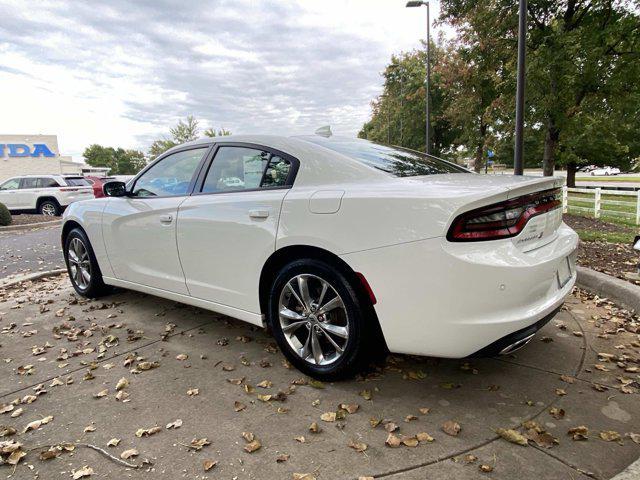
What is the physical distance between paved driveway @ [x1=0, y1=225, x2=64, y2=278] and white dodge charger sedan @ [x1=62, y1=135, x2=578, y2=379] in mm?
4468

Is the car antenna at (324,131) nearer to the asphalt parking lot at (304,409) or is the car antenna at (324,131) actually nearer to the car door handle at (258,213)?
the car door handle at (258,213)

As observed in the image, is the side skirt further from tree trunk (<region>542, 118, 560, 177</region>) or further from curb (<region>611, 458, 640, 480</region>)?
Answer: tree trunk (<region>542, 118, 560, 177</region>)

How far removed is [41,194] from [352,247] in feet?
56.9

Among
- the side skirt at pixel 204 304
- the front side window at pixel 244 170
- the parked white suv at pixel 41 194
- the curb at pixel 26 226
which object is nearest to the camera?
the front side window at pixel 244 170

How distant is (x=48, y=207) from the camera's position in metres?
16.5

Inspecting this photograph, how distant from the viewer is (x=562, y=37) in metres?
10.2

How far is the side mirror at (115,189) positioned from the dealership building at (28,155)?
145 feet

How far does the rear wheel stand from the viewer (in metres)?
16.5

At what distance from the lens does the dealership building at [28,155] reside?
137 ft

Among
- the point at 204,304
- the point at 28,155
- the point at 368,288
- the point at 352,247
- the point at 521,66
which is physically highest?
the point at 28,155

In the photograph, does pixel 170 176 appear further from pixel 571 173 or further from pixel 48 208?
pixel 571 173

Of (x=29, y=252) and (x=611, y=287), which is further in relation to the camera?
(x=29, y=252)

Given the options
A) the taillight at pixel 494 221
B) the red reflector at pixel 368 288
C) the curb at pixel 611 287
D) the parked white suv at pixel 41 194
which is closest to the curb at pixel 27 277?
the red reflector at pixel 368 288

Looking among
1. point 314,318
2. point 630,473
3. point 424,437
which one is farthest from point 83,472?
point 630,473
